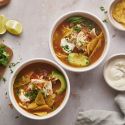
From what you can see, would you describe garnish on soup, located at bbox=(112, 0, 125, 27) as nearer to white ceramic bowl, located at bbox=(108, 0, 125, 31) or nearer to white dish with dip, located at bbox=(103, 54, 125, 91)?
white ceramic bowl, located at bbox=(108, 0, 125, 31)

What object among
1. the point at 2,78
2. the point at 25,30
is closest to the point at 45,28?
the point at 25,30

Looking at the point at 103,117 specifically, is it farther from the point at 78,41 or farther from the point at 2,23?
the point at 2,23

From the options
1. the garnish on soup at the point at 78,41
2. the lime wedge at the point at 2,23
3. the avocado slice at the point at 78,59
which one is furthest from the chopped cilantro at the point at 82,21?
the lime wedge at the point at 2,23

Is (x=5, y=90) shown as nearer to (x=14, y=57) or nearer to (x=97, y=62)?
(x=14, y=57)

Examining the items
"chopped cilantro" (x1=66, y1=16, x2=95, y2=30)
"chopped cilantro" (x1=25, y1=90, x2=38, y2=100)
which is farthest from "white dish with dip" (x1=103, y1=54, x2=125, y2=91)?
"chopped cilantro" (x1=25, y1=90, x2=38, y2=100)

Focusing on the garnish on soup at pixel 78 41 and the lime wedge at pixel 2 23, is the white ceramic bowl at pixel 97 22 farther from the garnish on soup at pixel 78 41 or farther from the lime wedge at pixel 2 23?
A: the lime wedge at pixel 2 23
